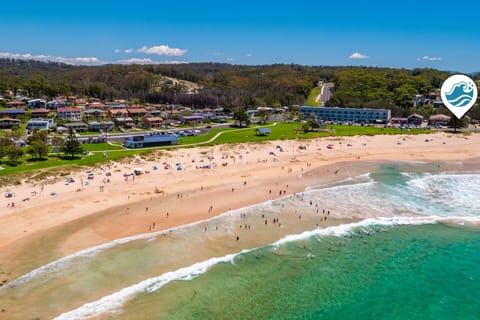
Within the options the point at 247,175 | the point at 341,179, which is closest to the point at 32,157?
the point at 247,175

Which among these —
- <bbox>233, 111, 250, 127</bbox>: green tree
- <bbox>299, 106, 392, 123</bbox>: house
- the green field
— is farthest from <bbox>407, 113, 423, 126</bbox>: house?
<bbox>233, 111, 250, 127</bbox>: green tree

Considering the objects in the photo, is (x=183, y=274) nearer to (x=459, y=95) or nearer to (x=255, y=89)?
(x=459, y=95)

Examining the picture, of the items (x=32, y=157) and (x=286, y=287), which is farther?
(x=32, y=157)

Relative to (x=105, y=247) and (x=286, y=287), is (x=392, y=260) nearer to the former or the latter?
(x=286, y=287)

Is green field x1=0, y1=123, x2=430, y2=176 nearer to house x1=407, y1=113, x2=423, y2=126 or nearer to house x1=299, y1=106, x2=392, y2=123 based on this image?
house x1=299, y1=106, x2=392, y2=123

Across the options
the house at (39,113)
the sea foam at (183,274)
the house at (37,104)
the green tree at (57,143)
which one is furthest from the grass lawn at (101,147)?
the house at (37,104)

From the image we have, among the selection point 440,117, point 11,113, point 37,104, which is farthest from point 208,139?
point 440,117
